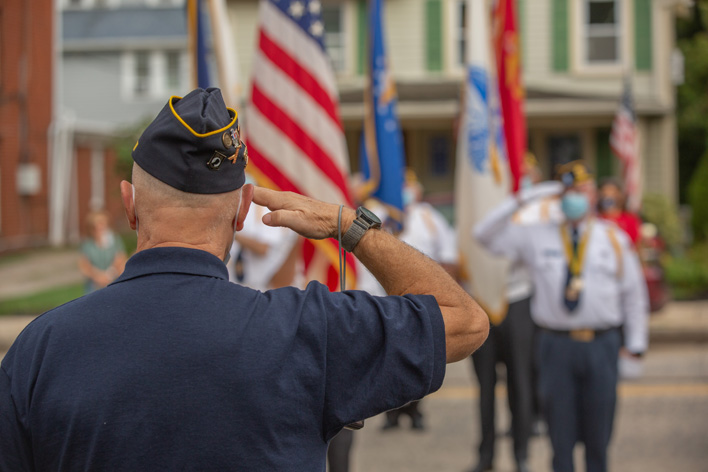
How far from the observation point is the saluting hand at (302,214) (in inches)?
83.0

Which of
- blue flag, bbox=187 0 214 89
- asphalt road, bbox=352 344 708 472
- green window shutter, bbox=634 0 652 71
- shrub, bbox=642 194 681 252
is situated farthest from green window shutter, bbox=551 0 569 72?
blue flag, bbox=187 0 214 89

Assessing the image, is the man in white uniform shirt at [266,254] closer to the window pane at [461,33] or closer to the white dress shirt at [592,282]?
the white dress shirt at [592,282]

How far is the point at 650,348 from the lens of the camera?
438 inches

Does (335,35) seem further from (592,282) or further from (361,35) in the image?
(592,282)

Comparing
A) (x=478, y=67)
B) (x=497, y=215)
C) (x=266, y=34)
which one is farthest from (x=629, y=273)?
(x=266, y=34)

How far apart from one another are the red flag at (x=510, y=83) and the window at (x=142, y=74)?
2633cm

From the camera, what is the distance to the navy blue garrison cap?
74.8 inches

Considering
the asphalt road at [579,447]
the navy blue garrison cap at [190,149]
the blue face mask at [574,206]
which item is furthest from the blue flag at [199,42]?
the navy blue garrison cap at [190,149]

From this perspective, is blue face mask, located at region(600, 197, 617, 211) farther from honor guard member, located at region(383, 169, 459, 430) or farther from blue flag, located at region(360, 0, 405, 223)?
blue flag, located at region(360, 0, 405, 223)

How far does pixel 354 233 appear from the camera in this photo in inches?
84.5

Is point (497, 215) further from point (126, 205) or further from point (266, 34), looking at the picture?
point (126, 205)

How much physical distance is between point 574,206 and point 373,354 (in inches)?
152

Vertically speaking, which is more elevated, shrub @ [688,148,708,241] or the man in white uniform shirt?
the man in white uniform shirt

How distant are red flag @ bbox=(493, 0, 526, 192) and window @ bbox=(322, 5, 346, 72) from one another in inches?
542
